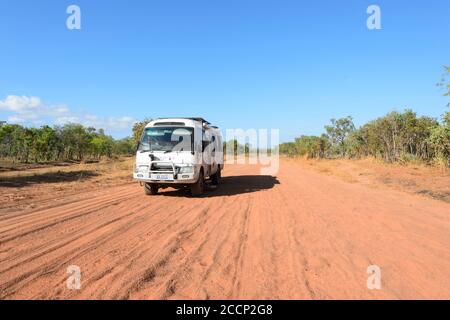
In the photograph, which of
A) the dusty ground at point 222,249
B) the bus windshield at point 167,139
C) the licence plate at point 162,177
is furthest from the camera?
the bus windshield at point 167,139

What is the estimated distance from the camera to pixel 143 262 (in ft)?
14.5

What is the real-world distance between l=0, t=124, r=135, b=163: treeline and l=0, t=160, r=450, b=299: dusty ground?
31.4m

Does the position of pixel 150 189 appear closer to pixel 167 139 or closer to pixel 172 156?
pixel 172 156

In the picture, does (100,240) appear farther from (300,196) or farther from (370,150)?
(370,150)

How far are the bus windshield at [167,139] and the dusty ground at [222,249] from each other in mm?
2101

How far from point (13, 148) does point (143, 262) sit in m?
47.2

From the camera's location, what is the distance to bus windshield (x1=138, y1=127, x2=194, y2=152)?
1029cm

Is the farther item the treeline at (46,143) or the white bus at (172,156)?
the treeline at (46,143)

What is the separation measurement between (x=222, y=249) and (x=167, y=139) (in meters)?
6.07

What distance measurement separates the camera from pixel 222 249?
16.8ft

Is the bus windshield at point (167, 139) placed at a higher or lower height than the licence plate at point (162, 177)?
higher

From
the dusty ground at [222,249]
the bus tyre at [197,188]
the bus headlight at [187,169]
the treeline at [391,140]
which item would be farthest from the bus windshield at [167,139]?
the treeline at [391,140]

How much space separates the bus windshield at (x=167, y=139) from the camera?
10.3m

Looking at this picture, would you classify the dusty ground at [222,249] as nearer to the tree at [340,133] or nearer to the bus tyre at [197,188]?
the bus tyre at [197,188]
